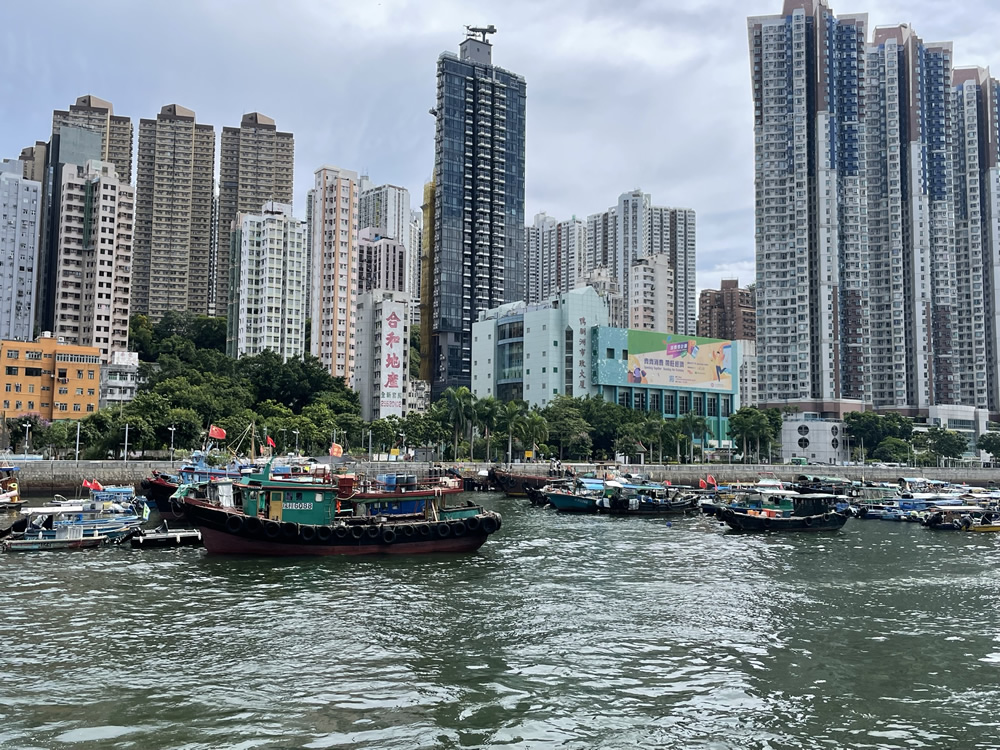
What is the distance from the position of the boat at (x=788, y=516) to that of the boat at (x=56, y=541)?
A: 1535 inches

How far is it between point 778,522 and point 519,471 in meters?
44.6

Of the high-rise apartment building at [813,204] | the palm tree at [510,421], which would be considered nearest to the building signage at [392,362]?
the palm tree at [510,421]

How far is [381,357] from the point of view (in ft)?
460

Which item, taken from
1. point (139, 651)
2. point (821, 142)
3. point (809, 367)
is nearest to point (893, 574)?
point (139, 651)

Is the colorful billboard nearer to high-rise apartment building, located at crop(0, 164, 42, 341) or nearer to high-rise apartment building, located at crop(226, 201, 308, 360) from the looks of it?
high-rise apartment building, located at crop(226, 201, 308, 360)

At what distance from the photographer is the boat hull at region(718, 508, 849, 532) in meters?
56.8

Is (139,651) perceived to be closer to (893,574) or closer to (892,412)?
(893,574)

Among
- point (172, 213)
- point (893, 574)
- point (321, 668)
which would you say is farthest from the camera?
point (172, 213)

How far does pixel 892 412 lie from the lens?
14862 centimetres

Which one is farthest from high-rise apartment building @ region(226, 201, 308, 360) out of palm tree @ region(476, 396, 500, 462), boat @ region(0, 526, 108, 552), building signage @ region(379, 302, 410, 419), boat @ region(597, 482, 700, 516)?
boat @ region(0, 526, 108, 552)

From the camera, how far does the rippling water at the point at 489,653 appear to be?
17.8 m

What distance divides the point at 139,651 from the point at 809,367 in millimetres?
136314

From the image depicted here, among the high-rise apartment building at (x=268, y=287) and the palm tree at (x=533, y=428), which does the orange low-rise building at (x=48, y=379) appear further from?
the palm tree at (x=533, y=428)

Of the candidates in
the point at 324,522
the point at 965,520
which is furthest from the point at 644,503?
the point at 324,522
